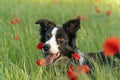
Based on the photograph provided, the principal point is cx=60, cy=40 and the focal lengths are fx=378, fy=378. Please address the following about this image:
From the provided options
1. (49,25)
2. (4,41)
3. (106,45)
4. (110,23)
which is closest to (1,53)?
(4,41)

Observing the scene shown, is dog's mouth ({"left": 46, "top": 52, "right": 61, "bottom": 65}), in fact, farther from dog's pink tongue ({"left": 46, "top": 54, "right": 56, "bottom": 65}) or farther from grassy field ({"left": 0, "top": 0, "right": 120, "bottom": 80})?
grassy field ({"left": 0, "top": 0, "right": 120, "bottom": 80})

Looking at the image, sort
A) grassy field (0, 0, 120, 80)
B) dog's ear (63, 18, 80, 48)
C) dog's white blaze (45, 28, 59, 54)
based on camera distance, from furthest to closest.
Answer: dog's ear (63, 18, 80, 48), dog's white blaze (45, 28, 59, 54), grassy field (0, 0, 120, 80)

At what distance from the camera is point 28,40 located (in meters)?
6.00

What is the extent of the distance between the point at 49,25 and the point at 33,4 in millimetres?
6723

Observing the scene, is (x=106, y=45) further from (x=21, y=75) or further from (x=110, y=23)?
(x=110, y=23)

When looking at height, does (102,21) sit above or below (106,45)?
below

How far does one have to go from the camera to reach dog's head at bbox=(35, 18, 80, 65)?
5270mm

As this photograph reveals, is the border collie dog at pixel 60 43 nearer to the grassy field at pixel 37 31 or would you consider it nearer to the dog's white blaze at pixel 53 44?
the dog's white blaze at pixel 53 44

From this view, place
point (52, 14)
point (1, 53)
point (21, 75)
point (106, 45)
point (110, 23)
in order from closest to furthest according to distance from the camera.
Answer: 1. point (106, 45)
2. point (21, 75)
3. point (1, 53)
4. point (110, 23)
5. point (52, 14)

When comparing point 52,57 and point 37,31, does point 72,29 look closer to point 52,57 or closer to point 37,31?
point 52,57

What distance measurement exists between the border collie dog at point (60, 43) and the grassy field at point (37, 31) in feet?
0.66

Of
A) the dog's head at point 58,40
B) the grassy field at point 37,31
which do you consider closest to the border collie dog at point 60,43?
the dog's head at point 58,40

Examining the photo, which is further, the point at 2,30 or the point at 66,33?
the point at 2,30

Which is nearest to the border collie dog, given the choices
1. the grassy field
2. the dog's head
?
the dog's head
